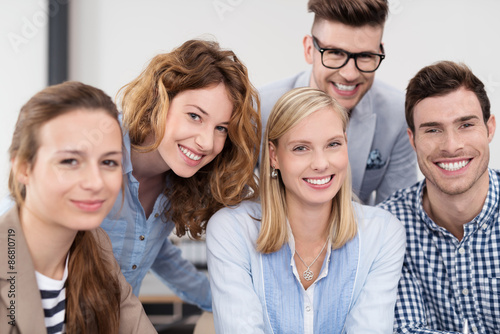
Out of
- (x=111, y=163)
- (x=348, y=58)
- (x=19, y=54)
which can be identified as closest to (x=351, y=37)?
(x=348, y=58)

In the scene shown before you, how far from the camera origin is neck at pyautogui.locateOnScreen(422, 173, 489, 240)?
1.95m

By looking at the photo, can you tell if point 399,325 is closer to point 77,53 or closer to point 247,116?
point 247,116

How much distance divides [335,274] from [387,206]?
476 mm

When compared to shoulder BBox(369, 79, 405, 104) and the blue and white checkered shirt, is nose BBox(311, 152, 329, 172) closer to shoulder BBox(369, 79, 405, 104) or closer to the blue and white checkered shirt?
the blue and white checkered shirt

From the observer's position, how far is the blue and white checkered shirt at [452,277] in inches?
75.0

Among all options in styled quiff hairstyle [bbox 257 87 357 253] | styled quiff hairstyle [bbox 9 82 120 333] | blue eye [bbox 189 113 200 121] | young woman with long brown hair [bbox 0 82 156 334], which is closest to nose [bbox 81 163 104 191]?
young woman with long brown hair [bbox 0 82 156 334]

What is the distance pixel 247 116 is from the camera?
1856 mm

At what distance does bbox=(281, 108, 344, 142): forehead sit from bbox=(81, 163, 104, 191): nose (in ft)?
2.40

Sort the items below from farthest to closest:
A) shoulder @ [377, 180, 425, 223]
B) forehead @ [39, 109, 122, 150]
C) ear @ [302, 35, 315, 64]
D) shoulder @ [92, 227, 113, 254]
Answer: ear @ [302, 35, 315, 64] < shoulder @ [377, 180, 425, 223] < shoulder @ [92, 227, 113, 254] < forehead @ [39, 109, 122, 150]

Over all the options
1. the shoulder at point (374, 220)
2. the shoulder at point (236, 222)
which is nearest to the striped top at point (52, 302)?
the shoulder at point (236, 222)

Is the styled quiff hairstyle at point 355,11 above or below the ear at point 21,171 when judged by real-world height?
above

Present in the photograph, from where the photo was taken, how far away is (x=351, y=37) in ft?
7.31

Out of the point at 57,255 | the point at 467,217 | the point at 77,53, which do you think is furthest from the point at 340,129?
the point at 77,53

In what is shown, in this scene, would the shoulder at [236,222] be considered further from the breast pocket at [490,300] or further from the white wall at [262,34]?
the white wall at [262,34]
